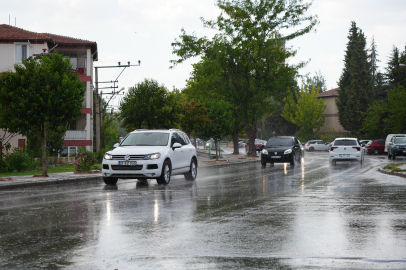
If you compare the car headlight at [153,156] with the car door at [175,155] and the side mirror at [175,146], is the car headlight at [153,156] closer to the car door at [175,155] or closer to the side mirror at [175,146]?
the car door at [175,155]

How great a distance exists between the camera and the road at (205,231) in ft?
19.0

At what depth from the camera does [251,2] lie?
4394 cm

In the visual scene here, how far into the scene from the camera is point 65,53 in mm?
48875

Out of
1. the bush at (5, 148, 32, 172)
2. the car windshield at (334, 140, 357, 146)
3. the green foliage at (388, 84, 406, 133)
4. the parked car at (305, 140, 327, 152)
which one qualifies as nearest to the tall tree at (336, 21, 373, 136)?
the parked car at (305, 140, 327, 152)

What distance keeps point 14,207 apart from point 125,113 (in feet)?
75.0

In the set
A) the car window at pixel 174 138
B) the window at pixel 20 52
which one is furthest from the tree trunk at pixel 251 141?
the car window at pixel 174 138

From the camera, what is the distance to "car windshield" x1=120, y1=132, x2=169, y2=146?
17.7 metres

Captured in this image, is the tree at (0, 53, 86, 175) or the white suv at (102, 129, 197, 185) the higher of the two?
the tree at (0, 53, 86, 175)

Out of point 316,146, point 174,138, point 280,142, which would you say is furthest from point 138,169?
point 316,146

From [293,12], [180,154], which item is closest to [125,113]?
[180,154]

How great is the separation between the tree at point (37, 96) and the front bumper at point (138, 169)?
16.4ft

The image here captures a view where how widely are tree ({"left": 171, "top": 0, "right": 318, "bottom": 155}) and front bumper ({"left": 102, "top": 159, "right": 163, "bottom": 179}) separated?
2785cm

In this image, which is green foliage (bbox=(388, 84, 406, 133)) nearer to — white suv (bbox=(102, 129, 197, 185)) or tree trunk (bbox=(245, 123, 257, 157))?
tree trunk (bbox=(245, 123, 257, 157))

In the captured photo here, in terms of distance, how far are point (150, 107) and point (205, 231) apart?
25.7 m
